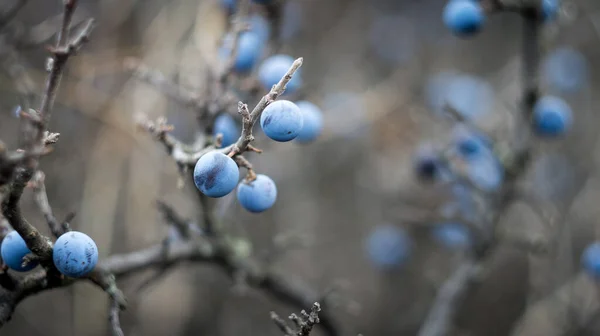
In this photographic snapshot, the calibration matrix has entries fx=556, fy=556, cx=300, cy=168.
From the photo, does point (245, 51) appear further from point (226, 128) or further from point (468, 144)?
point (468, 144)

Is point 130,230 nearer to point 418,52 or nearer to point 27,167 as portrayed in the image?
point 27,167

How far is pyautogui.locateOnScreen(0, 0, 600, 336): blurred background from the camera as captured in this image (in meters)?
3.57

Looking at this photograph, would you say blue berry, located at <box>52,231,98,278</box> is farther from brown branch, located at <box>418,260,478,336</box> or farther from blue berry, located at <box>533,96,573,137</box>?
blue berry, located at <box>533,96,573,137</box>

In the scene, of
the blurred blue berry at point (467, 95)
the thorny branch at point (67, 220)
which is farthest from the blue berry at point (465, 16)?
the blurred blue berry at point (467, 95)

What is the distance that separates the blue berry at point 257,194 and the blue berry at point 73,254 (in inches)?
18.1

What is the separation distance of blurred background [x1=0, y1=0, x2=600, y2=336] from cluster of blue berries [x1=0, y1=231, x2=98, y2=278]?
1594 millimetres

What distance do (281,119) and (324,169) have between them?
3.31 meters

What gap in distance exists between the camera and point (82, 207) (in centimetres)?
360

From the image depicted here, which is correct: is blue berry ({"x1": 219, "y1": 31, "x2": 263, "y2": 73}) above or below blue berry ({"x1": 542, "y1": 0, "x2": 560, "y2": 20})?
below

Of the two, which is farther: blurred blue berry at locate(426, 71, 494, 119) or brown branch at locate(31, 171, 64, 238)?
blurred blue berry at locate(426, 71, 494, 119)

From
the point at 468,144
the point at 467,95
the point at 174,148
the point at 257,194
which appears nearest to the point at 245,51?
the point at 174,148

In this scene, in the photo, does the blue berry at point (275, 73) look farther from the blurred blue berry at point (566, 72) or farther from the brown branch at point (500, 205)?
the blurred blue berry at point (566, 72)

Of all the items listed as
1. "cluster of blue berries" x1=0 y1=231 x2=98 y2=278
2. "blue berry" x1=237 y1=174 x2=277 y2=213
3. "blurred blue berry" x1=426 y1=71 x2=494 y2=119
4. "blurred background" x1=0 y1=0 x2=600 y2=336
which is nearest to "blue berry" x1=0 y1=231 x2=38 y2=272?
"cluster of blue berries" x1=0 y1=231 x2=98 y2=278

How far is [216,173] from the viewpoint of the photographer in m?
1.49
